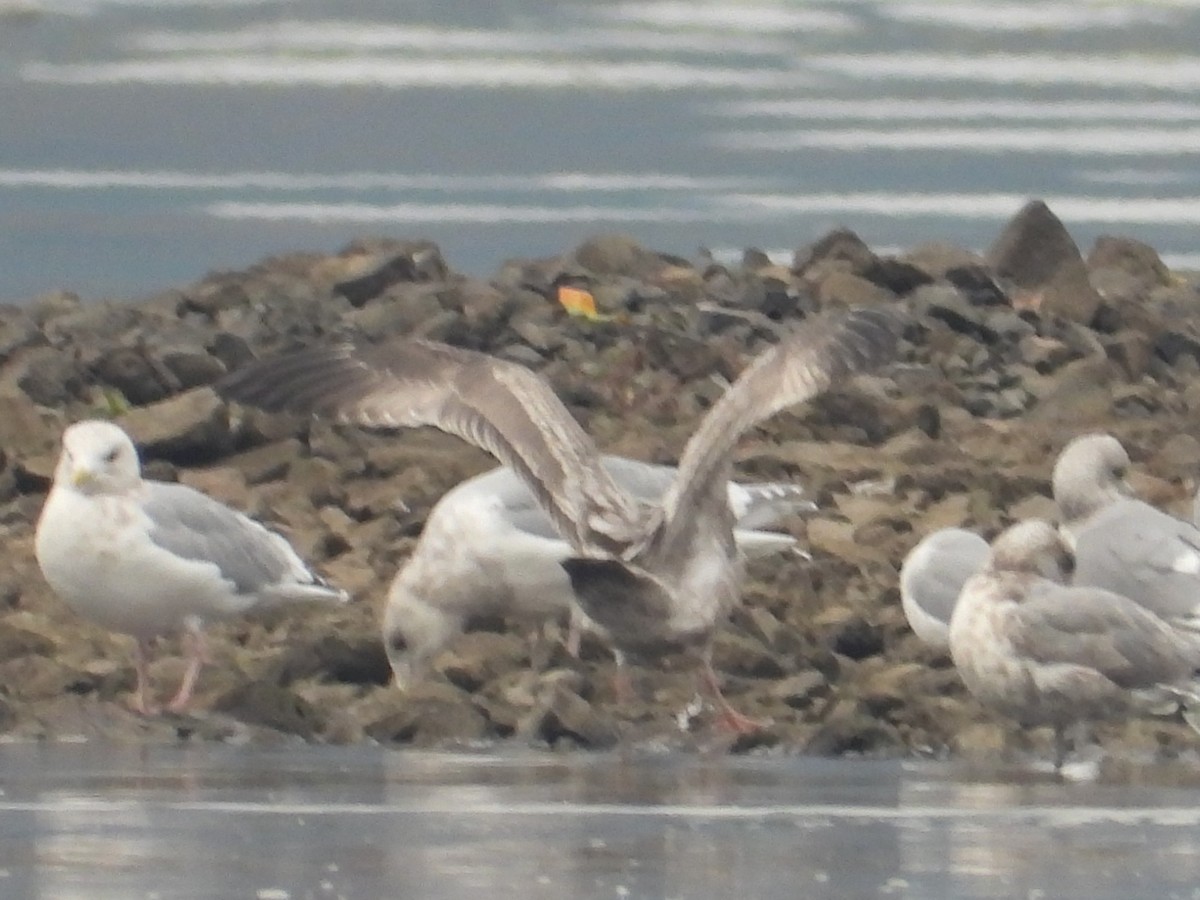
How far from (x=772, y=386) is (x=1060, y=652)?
140 cm

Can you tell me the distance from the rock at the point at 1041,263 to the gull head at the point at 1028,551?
9622 millimetres

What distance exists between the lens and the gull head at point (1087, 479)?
45.8ft

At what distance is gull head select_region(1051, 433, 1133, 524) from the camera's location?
549 inches

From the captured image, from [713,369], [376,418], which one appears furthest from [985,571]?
[713,369]

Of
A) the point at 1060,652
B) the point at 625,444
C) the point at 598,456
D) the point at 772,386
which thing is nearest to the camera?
the point at 1060,652

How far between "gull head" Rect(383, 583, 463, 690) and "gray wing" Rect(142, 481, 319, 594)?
37cm

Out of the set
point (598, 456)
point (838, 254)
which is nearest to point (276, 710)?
point (598, 456)

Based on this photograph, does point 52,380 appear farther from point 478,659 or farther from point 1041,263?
point 1041,263

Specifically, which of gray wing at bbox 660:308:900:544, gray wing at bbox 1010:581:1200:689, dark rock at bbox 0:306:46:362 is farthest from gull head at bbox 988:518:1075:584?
dark rock at bbox 0:306:46:362

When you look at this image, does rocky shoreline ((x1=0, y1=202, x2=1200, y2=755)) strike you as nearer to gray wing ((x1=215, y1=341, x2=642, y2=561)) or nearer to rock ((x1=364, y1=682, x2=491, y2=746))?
rock ((x1=364, y1=682, x2=491, y2=746))

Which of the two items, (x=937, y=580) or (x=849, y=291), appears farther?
(x=849, y=291)

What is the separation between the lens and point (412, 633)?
13.7m

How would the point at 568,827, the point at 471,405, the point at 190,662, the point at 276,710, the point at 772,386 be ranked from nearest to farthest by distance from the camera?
the point at 568,827 < the point at 276,710 < the point at 772,386 < the point at 471,405 < the point at 190,662

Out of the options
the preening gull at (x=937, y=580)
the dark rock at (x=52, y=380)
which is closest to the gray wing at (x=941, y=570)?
the preening gull at (x=937, y=580)
